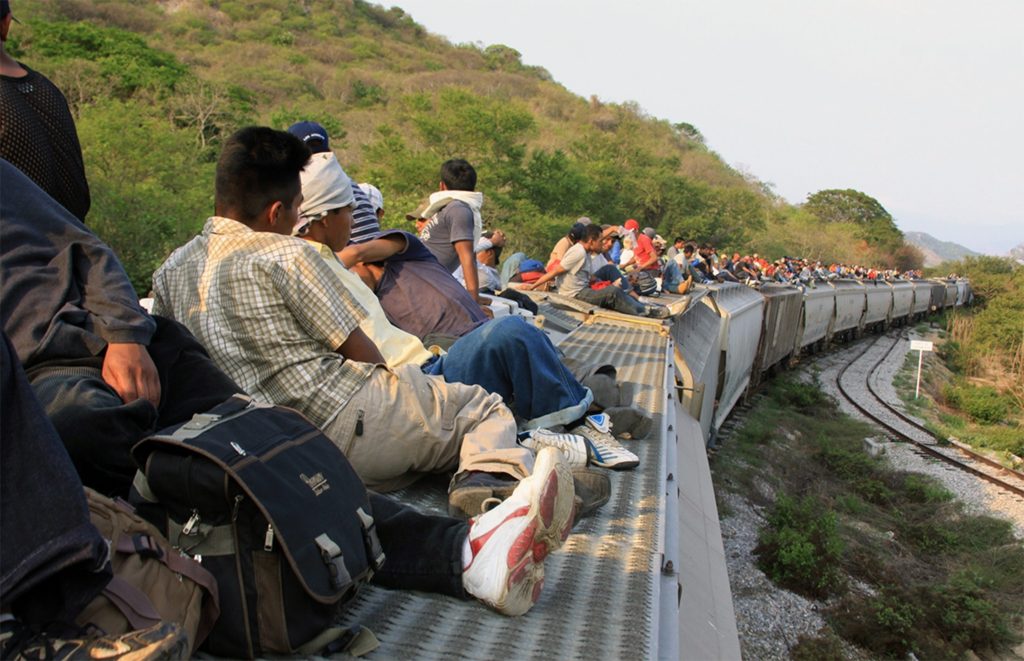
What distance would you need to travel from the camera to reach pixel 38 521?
129cm

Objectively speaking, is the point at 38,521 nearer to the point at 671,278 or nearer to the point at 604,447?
the point at 604,447

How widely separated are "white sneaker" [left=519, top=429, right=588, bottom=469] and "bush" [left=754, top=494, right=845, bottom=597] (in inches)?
194

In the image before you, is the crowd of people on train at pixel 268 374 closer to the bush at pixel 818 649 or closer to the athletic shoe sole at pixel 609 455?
the athletic shoe sole at pixel 609 455

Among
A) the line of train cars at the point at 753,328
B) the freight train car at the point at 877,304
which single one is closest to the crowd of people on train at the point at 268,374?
the line of train cars at the point at 753,328

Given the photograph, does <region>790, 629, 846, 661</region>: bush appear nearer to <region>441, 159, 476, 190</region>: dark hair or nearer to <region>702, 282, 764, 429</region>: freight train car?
<region>702, 282, 764, 429</region>: freight train car

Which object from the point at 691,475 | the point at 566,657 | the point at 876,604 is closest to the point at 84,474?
the point at 566,657

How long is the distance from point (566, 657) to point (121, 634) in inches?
36.7

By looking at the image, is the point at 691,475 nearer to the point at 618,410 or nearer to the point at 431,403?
the point at 618,410

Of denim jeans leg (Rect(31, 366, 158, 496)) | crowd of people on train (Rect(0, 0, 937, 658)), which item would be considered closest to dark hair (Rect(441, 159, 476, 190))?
crowd of people on train (Rect(0, 0, 937, 658))

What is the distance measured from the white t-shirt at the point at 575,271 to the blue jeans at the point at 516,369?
5.78 metres

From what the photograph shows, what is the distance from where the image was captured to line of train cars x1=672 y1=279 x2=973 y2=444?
859 cm

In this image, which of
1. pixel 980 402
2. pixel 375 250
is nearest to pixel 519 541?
pixel 375 250

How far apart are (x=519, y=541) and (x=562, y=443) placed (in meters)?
1.14

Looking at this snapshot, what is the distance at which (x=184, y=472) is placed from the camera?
1.66 metres
